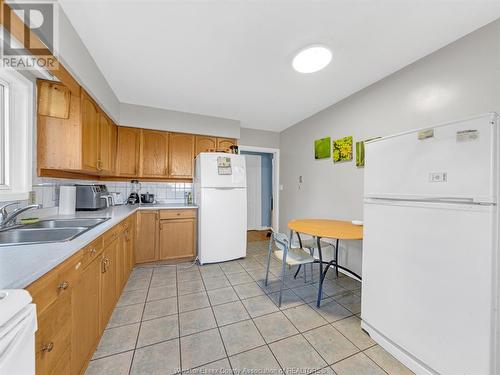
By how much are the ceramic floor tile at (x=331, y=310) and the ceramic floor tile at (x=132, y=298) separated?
172 centimetres

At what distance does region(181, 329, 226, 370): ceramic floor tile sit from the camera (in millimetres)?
1326

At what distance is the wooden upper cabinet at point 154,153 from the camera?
3.13 meters

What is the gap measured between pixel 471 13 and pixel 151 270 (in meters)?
3.99

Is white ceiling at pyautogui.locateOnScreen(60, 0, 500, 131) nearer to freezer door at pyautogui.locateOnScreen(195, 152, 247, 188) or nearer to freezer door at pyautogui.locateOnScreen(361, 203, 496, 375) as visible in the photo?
freezer door at pyautogui.locateOnScreen(195, 152, 247, 188)

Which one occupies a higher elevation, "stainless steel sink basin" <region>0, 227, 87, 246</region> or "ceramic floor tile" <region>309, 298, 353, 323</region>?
"stainless steel sink basin" <region>0, 227, 87, 246</region>

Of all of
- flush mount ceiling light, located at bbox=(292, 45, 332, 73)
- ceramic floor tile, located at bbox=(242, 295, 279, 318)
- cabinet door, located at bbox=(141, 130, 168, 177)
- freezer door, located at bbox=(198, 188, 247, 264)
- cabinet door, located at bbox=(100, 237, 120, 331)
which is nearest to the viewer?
cabinet door, located at bbox=(100, 237, 120, 331)

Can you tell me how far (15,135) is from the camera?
1.55 m

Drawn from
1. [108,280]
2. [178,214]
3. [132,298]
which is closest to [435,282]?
[108,280]

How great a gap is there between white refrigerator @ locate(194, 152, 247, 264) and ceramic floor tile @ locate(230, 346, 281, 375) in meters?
1.64

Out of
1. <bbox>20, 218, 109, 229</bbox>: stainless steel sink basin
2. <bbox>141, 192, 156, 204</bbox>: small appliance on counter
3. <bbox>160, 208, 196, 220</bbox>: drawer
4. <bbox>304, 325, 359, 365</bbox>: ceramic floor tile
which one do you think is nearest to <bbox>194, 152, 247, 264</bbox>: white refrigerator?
<bbox>160, 208, 196, 220</bbox>: drawer

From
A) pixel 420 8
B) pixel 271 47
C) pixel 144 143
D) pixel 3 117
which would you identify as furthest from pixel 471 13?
pixel 144 143

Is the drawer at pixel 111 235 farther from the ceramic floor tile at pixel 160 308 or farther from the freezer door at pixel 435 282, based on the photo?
the freezer door at pixel 435 282

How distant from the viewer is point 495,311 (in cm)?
97

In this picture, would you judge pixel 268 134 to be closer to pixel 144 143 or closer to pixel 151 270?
pixel 144 143
